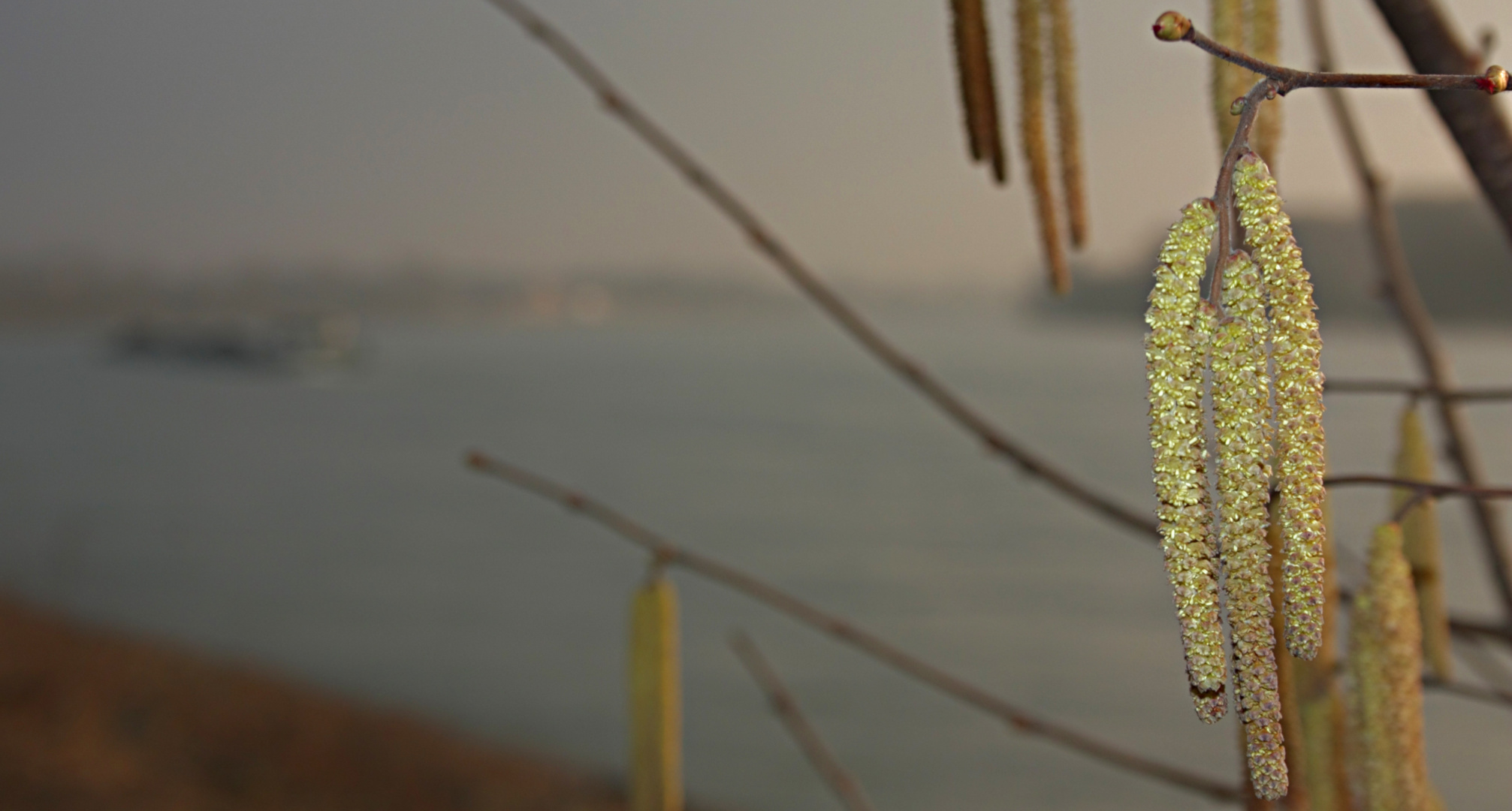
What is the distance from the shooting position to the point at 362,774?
1160cm

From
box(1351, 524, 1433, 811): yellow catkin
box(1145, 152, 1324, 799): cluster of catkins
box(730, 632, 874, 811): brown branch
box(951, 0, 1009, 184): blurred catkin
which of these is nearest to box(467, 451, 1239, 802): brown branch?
box(730, 632, 874, 811): brown branch

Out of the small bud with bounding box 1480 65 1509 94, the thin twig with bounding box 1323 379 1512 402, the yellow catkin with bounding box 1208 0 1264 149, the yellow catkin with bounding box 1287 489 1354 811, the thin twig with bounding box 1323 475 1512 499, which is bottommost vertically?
the yellow catkin with bounding box 1287 489 1354 811

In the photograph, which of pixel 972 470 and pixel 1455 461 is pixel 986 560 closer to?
pixel 972 470

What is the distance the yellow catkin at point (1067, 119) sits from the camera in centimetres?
88

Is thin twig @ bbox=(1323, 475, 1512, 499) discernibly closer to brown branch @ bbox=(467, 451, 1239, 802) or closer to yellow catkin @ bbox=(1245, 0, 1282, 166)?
yellow catkin @ bbox=(1245, 0, 1282, 166)

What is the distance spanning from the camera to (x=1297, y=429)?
45 cm

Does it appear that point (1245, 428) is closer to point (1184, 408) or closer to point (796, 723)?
point (1184, 408)

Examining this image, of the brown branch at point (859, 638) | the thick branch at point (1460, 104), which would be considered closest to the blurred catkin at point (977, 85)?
the thick branch at point (1460, 104)

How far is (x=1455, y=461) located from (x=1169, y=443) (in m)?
1.24

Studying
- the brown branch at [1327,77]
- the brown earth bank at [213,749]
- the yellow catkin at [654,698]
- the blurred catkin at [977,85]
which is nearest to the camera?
the brown branch at [1327,77]

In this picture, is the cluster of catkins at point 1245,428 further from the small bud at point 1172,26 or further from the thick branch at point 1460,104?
the thick branch at point 1460,104

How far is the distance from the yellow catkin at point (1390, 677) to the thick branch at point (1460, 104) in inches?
9.8

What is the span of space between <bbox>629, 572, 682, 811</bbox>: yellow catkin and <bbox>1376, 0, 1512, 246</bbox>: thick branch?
0.74 metres

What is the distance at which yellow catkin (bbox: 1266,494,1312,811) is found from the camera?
674 mm
